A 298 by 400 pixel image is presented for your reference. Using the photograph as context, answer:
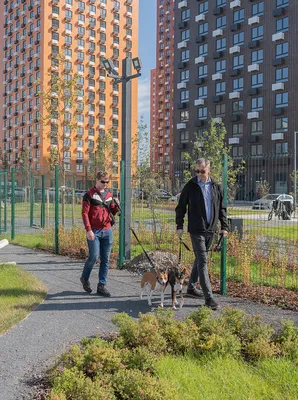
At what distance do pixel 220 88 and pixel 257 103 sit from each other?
6904mm

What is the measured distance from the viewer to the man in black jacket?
612cm

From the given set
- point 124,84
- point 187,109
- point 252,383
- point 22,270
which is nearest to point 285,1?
point 187,109

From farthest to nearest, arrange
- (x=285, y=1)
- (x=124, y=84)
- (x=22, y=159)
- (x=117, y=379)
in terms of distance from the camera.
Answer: (x=22, y=159) < (x=285, y=1) < (x=124, y=84) < (x=117, y=379)

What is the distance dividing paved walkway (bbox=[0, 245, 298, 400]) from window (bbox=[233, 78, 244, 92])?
54.9m

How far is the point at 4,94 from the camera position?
91.1 meters

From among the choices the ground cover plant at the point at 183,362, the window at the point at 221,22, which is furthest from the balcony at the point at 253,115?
the ground cover plant at the point at 183,362

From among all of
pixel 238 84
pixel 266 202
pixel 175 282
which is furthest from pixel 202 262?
pixel 238 84

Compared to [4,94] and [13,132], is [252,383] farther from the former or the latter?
[4,94]

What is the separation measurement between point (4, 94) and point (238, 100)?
5120 cm

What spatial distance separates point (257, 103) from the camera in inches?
2275

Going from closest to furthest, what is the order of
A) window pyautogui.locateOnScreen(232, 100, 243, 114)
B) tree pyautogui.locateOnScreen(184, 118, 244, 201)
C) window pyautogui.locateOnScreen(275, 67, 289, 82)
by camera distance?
tree pyautogui.locateOnScreen(184, 118, 244, 201)
window pyautogui.locateOnScreen(275, 67, 289, 82)
window pyautogui.locateOnScreen(232, 100, 243, 114)

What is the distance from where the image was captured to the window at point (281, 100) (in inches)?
2157

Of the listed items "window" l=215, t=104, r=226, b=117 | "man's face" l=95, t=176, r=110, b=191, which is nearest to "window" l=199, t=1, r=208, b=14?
"window" l=215, t=104, r=226, b=117

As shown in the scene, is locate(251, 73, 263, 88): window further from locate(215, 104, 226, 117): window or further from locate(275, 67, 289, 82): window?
locate(215, 104, 226, 117): window
